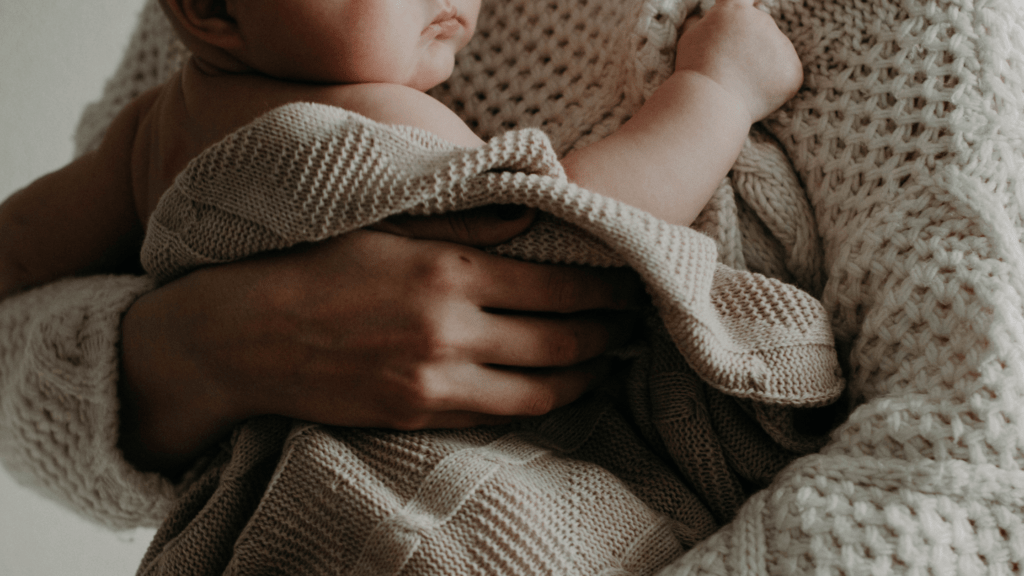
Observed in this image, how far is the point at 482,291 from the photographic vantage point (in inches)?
23.4

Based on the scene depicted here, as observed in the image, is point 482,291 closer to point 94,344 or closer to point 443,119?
point 443,119

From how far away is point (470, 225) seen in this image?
1.95ft

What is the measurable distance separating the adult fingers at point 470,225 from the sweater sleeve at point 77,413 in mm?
336

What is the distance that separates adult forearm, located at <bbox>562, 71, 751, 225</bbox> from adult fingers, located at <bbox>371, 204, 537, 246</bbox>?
0.08 metres

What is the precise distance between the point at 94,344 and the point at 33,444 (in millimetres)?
132

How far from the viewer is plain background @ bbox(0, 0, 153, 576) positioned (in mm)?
1369

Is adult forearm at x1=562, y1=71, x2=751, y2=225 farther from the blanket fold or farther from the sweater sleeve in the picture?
the sweater sleeve

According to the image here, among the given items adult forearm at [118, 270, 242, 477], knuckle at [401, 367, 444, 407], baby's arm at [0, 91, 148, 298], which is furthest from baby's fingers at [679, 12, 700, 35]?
baby's arm at [0, 91, 148, 298]

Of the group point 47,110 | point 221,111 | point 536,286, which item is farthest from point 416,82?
point 47,110

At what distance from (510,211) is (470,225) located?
43mm

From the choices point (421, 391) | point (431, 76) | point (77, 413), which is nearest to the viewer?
point (421, 391)

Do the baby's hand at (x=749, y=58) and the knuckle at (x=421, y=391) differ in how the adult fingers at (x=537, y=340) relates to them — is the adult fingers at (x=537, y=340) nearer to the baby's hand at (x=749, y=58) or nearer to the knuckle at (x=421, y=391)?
the knuckle at (x=421, y=391)

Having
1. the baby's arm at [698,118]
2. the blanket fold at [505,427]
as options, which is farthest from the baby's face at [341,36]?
the baby's arm at [698,118]

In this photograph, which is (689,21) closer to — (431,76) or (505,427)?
(431,76)
